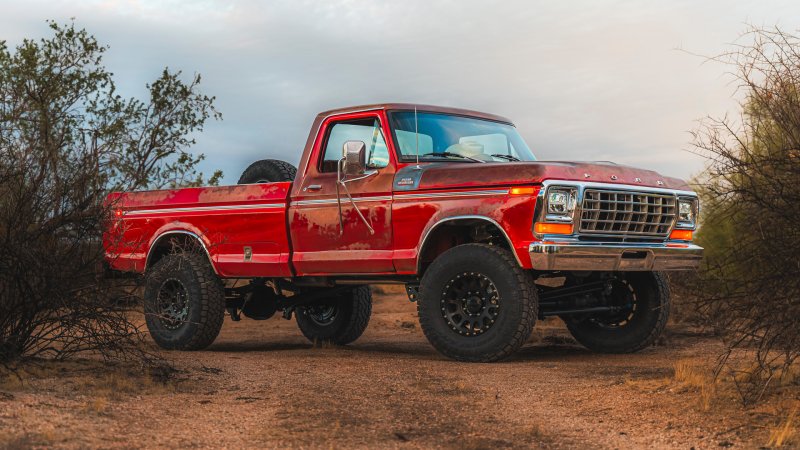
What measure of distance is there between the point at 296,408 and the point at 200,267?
4.59 m

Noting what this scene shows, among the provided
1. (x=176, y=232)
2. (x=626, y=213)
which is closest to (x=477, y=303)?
(x=626, y=213)

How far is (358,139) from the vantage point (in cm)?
1003

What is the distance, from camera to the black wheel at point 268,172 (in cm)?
1105

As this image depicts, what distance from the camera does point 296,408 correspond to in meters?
6.67

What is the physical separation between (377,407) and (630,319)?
421 centimetres

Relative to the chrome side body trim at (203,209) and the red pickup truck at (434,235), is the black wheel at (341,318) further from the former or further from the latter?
the chrome side body trim at (203,209)

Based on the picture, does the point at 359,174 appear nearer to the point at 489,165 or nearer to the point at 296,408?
the point at 489,165

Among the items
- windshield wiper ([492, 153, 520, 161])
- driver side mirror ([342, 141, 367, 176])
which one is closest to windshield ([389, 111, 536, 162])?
windshield wiper ([492, 153, 520, 161])

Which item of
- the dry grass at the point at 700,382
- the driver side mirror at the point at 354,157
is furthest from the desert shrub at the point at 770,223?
the driver side mirror at the point at 354,157

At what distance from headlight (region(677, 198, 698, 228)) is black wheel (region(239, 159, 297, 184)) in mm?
3951

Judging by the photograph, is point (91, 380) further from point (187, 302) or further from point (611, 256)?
point (611, 256)

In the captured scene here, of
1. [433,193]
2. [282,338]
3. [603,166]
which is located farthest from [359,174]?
[282,338]

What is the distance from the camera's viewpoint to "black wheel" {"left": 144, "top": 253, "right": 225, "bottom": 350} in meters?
10.9

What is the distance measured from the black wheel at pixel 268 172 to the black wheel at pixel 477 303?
2.54 m
